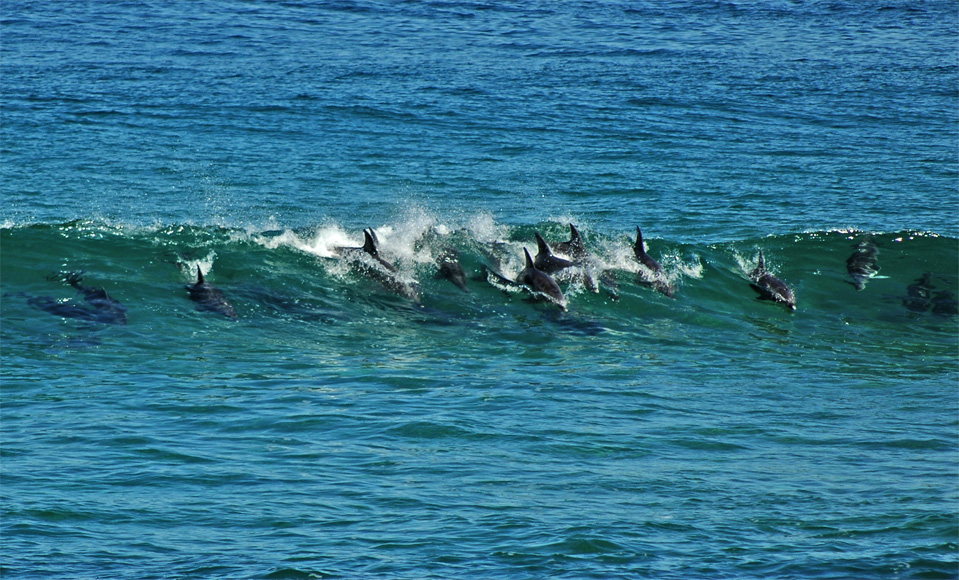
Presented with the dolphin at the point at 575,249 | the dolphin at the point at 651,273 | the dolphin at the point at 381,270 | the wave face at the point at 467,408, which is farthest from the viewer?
the dolphin at the point at 575,249

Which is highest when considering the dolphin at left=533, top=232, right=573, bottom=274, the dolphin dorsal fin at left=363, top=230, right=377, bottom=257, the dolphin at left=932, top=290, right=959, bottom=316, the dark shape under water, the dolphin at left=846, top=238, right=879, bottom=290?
the dolphin dorsal fin at left=363, top=230, right=377, bottom=257

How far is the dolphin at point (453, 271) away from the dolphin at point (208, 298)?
387 cm

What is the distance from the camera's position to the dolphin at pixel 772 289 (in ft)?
63.2

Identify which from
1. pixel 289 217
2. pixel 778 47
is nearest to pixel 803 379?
pixel 289 217

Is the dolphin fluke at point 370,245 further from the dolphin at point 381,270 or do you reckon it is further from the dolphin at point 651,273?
the dolphin at point 651,273

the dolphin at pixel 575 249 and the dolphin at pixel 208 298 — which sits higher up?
the dolphin at pixel 575 249

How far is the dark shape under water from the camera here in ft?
55.0

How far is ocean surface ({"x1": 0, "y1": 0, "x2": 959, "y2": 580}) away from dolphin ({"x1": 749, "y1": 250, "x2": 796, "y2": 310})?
0.20 metres

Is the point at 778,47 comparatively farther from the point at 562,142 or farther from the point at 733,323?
the point at 733,323

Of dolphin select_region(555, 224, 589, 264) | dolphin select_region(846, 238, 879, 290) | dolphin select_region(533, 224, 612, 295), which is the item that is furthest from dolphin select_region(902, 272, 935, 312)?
dolphin select_region(555, 224, 589, 264)

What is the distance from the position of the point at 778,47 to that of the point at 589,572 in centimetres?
3634

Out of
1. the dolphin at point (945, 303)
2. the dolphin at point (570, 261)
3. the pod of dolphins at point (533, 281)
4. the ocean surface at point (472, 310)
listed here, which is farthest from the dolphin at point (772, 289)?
the dolphin at point (570, 261)

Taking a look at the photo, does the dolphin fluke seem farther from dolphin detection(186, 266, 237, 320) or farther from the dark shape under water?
the dark shape under water

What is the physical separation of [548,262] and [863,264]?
673 cm
